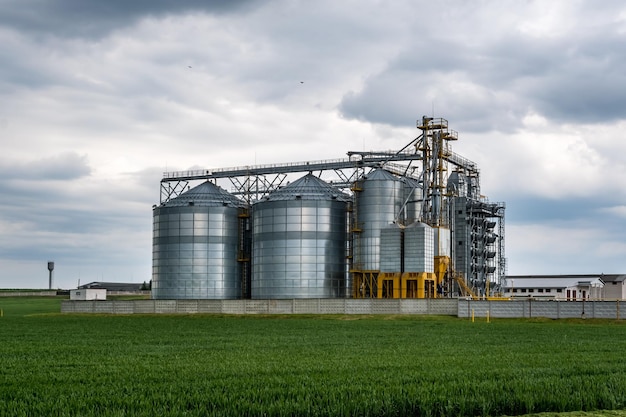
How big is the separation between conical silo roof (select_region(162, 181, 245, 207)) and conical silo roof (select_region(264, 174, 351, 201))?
8.19 meters

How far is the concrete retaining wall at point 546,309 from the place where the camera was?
69.4 m

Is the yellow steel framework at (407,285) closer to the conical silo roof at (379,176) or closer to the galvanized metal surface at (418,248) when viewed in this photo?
the galvanized metal surface at (418,248)

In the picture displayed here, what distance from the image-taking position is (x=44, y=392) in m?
20.5

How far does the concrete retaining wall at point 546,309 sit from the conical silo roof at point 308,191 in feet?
92.7

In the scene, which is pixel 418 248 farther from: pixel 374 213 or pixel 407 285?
pixel 374 213

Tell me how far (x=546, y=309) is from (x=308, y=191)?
121ft

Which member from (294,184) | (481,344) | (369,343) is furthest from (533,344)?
(294,184)

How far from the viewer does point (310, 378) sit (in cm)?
2295

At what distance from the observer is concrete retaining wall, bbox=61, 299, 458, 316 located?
78875 millimetres

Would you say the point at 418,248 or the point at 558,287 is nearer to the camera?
the point at 418,248

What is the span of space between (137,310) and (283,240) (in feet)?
61.7

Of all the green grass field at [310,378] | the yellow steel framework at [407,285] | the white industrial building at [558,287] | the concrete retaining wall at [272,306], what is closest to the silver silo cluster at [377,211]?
the yellow steel framework at [407,285]

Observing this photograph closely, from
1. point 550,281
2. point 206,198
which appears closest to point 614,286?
point 550,281

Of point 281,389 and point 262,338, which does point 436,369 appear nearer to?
point 281,389
